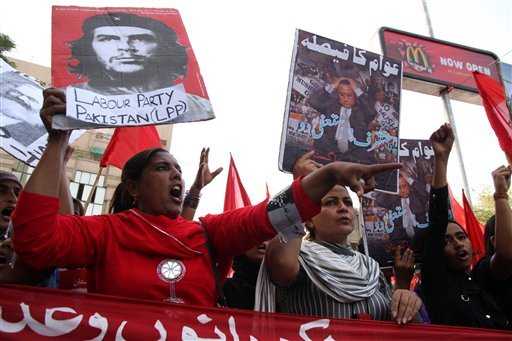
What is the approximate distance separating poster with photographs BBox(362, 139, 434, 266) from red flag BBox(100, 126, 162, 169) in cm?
180

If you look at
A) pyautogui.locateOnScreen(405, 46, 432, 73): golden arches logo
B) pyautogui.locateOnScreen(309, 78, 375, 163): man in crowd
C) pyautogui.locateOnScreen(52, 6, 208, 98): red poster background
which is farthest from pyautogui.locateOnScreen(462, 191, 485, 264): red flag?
pyautogui.locateOnScreen(405, 46, 432, 73): golden arches logo

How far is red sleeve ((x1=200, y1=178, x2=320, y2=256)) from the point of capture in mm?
1544

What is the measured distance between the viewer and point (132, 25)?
91.7 inches

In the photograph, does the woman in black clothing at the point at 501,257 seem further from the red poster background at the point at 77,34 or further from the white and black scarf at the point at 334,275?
the red poster background at the point at 77,34

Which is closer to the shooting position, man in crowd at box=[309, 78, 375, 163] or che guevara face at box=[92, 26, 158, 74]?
che guevara face at box=[92, 26, 158, 74]

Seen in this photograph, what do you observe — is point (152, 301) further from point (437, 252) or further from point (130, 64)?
point (437, 252)

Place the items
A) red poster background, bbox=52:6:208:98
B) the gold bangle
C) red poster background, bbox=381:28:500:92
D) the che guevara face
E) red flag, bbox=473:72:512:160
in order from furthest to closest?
red poster background, bbox=381:28:500:92
red flag, bbox=473:72:512:160
the gold bangle
the che guevara face
red poster background, bbox=52:6:208:98

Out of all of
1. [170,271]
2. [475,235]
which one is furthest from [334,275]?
[475,235]

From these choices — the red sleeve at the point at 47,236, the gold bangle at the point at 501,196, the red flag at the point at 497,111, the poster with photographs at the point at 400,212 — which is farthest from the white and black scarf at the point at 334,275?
the red flag at the point at 497,111

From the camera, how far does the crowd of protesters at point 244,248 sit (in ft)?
5.12

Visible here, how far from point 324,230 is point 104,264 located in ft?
3.61

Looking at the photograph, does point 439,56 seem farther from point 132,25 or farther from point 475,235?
point 132,25

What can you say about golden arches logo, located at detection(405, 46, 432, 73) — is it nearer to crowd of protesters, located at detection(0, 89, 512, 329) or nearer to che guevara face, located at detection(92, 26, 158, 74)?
crowd of protesters, located at detection(0, 89, 512, 329)

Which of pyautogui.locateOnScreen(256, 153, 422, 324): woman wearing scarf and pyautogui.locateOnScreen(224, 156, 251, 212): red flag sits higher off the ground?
pyautogui.locateOnScreen(224, 156, 251, 212): red flag
